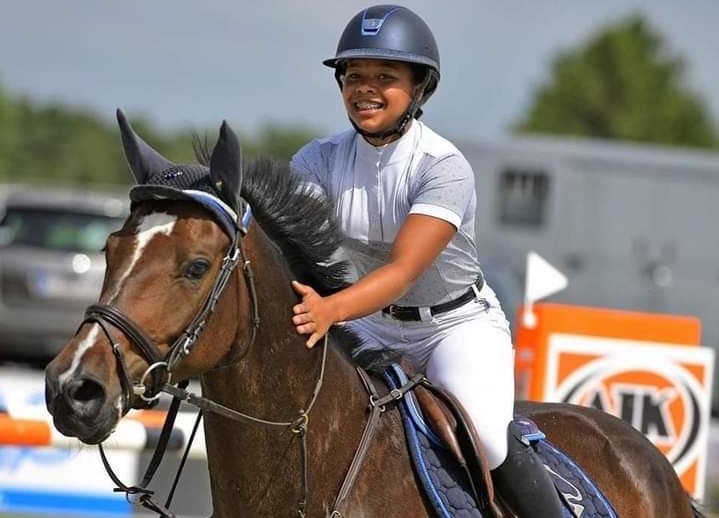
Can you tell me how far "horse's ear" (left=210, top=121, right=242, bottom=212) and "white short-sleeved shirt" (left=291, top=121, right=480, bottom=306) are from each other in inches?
19.2

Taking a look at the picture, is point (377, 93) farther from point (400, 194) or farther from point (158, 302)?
point (158, 302)

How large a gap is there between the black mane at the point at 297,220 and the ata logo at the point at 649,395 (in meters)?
3.76

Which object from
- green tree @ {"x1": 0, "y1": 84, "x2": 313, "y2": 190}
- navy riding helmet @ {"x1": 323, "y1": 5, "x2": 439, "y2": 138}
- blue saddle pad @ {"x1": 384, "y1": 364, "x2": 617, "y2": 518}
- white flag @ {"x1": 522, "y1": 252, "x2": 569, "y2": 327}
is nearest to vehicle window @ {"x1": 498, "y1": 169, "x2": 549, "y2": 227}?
white flag @ {"x1": 522, "y1": 252, "x2": 569, "y2": 327}

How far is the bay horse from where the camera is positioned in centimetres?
365

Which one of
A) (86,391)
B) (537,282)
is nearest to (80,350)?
(86,391)

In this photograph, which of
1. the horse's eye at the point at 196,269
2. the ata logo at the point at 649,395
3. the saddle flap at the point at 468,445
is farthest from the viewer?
the ata logo at the point at 649,395

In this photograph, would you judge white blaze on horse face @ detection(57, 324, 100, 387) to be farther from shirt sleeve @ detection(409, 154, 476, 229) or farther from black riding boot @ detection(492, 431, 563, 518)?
black riding boot @ detection(492, 431, 563, 518)

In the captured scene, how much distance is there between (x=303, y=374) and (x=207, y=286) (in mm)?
557

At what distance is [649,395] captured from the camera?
797cm

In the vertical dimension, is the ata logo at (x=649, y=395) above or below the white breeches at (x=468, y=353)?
below

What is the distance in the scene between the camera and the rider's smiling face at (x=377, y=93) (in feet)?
14.9

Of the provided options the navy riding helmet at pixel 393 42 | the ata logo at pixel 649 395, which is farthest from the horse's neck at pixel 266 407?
the ata logo at pixel 649 395

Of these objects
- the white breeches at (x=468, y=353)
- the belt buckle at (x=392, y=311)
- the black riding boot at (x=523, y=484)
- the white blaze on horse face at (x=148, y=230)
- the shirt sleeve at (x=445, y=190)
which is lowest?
the black riding boot at (x=523, y=484)

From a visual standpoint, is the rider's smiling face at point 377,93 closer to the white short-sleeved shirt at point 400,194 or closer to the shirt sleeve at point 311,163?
the white short-sleeved shirt at point 400,194
